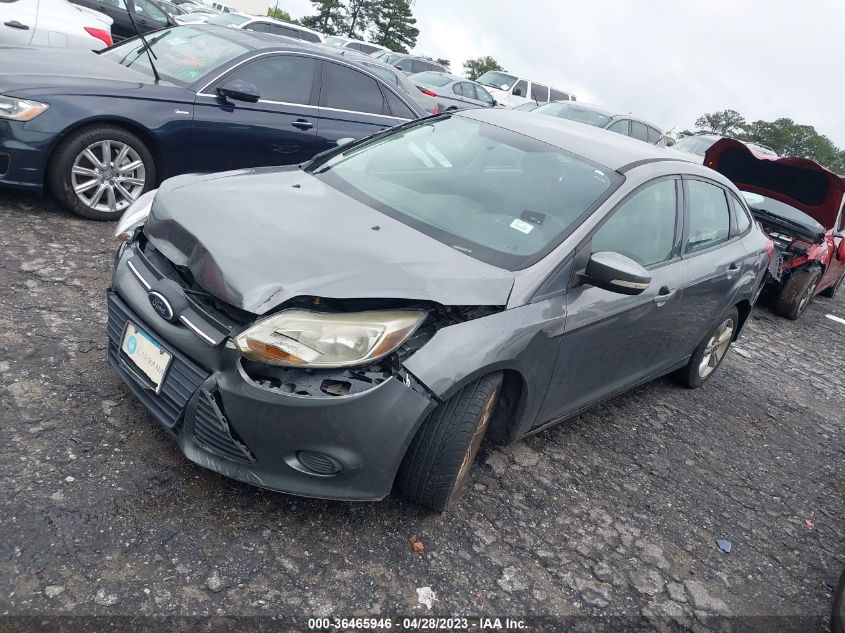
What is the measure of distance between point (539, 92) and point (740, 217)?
18244 mm

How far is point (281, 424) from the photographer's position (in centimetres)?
238

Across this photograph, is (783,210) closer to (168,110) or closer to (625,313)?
(625,313)

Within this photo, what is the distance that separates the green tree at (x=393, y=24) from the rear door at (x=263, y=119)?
2300 inches

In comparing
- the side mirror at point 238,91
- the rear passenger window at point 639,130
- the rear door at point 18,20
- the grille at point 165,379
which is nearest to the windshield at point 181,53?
the side mirror at point 238,91

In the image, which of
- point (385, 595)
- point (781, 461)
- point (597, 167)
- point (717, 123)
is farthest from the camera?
point (717, 123)

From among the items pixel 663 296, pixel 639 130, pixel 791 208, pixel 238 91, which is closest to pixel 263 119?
pixel 238 91

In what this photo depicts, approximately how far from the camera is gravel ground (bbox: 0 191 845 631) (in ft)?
7.60

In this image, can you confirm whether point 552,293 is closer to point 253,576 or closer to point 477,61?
point 253,576

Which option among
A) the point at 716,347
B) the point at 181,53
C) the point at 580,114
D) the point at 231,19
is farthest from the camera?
the point at 231,19

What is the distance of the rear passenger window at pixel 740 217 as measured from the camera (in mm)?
4586

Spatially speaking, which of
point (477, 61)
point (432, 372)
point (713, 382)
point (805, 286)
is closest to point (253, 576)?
point (432, 372)

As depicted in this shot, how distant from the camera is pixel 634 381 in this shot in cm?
391

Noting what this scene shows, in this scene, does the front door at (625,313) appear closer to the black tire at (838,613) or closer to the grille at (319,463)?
the grille at (319,463)

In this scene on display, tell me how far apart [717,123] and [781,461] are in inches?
2690
